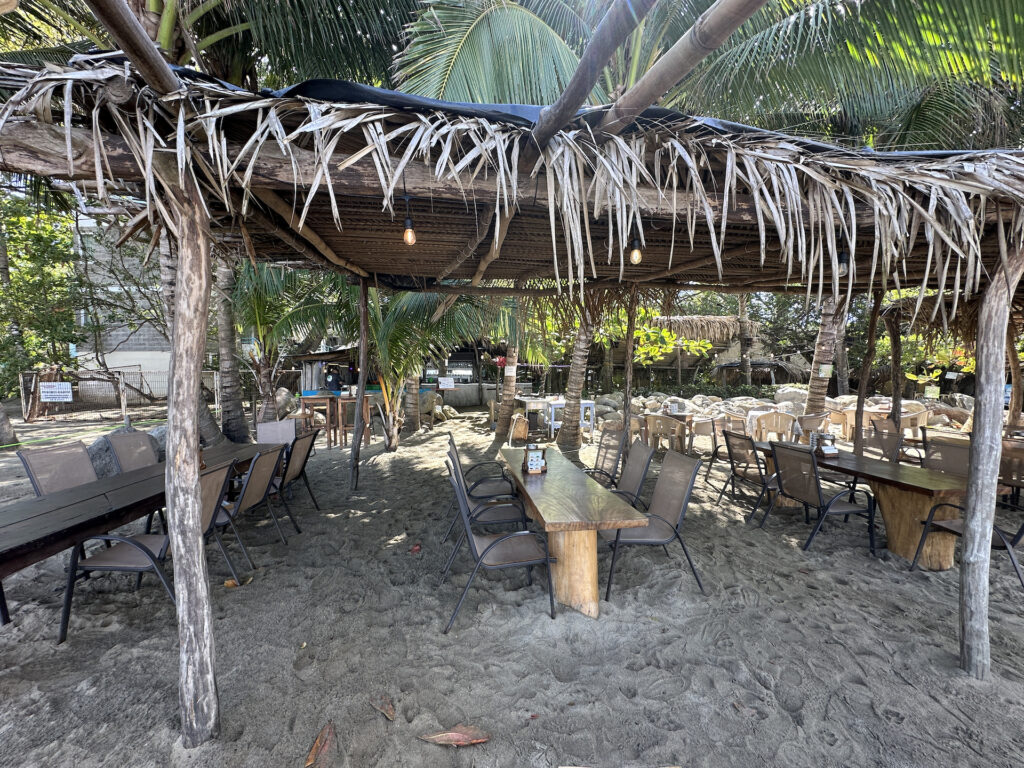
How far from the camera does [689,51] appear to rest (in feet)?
4.30

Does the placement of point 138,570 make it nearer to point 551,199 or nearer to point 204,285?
point 204,285

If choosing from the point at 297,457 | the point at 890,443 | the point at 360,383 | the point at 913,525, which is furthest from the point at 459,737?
the point at 890,443

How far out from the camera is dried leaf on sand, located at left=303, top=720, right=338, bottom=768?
5.65 feet

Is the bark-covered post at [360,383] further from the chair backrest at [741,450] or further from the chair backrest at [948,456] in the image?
the chair backrest at [948,456]

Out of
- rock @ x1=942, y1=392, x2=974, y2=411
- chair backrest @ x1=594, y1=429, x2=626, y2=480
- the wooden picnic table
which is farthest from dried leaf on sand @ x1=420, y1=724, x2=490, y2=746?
rock @ x1=942, y1=392, x2=974, y2=411

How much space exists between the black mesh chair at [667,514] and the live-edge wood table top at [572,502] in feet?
0.81

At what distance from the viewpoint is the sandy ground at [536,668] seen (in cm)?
181

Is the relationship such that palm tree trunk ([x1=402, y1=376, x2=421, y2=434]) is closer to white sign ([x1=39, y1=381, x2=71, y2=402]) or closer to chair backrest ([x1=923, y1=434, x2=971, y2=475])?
white sign ([x1=39, y1=381, x2=71, y2=402])

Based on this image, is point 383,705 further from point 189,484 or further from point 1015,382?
point 1015,382

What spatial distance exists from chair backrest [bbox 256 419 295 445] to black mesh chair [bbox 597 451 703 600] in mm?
3945

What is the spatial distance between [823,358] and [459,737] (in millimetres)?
6825

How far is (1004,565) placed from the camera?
3443 mm

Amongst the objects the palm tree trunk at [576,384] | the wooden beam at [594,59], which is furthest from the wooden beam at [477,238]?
the palm tree trunk at [576,384]

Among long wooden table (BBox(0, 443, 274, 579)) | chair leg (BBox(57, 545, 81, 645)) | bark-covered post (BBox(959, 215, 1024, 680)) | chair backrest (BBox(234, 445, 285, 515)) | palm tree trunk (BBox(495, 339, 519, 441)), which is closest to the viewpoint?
long wooden table (BBox(0, 443, 274, 579))
